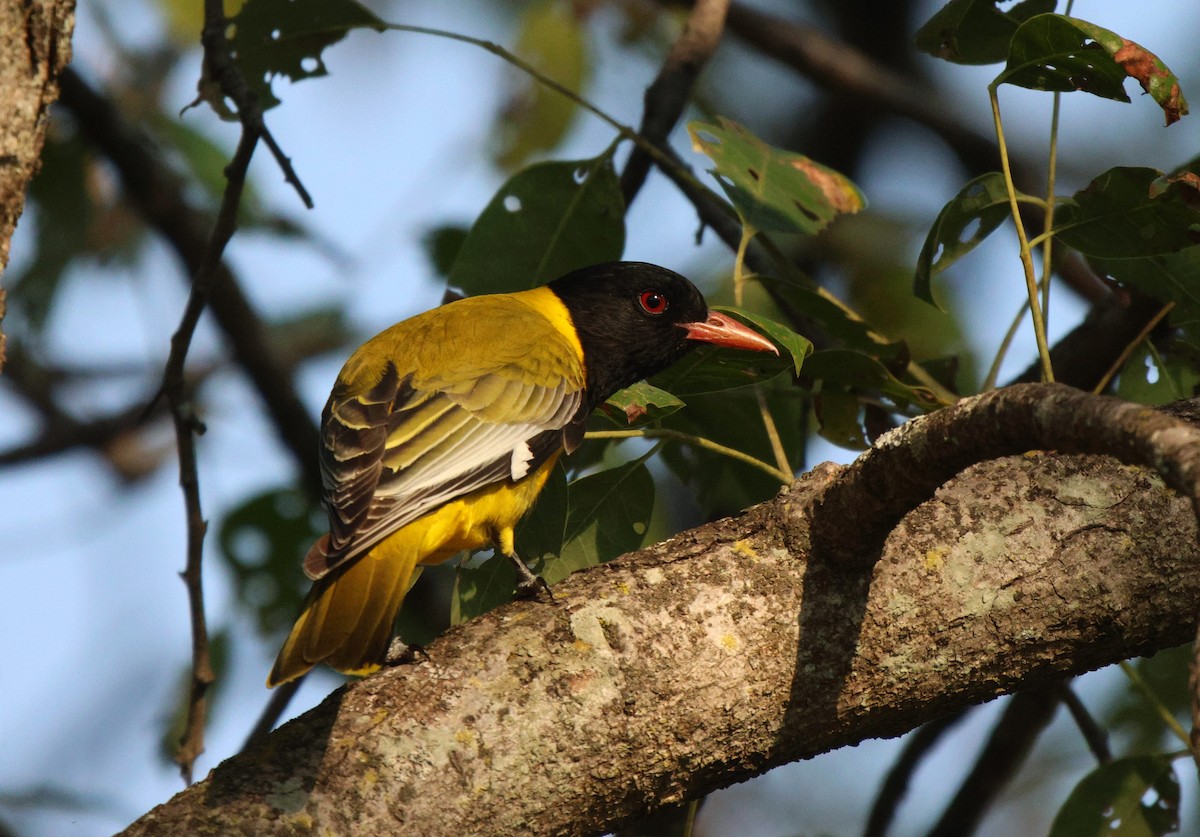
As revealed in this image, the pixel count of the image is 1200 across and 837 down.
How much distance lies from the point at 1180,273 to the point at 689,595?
5.04ft

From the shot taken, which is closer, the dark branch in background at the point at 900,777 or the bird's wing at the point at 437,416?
the bird's wing at the point at 437,416

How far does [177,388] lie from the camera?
10.8 feet

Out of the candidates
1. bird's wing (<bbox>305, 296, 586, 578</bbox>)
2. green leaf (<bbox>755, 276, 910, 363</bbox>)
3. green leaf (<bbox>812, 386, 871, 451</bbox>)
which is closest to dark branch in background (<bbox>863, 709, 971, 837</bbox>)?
green leaf (<bbox>812, 386, 871, 451</bbox>)

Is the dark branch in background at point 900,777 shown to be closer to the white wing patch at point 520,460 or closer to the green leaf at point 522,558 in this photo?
the green leaf at point 522,558

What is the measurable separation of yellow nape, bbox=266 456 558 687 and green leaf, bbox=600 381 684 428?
446 mm

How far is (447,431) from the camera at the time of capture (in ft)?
10.2

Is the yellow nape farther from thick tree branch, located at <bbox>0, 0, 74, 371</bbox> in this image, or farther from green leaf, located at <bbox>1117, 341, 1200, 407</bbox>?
green leaf, located at <bbox>1117, 341, 1200, 407</bbox>

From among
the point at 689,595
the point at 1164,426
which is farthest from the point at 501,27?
the point at 1164,426

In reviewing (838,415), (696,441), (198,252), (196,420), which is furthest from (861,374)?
(198,252)

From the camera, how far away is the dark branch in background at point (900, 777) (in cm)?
406

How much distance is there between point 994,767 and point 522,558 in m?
2.06

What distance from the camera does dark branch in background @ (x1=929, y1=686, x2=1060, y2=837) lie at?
4.16m

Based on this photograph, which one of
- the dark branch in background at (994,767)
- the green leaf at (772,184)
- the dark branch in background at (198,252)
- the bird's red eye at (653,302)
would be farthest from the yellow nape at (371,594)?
the dark branch in background at (994,767)

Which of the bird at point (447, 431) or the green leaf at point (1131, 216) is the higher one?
the bird at point (447, 431)
